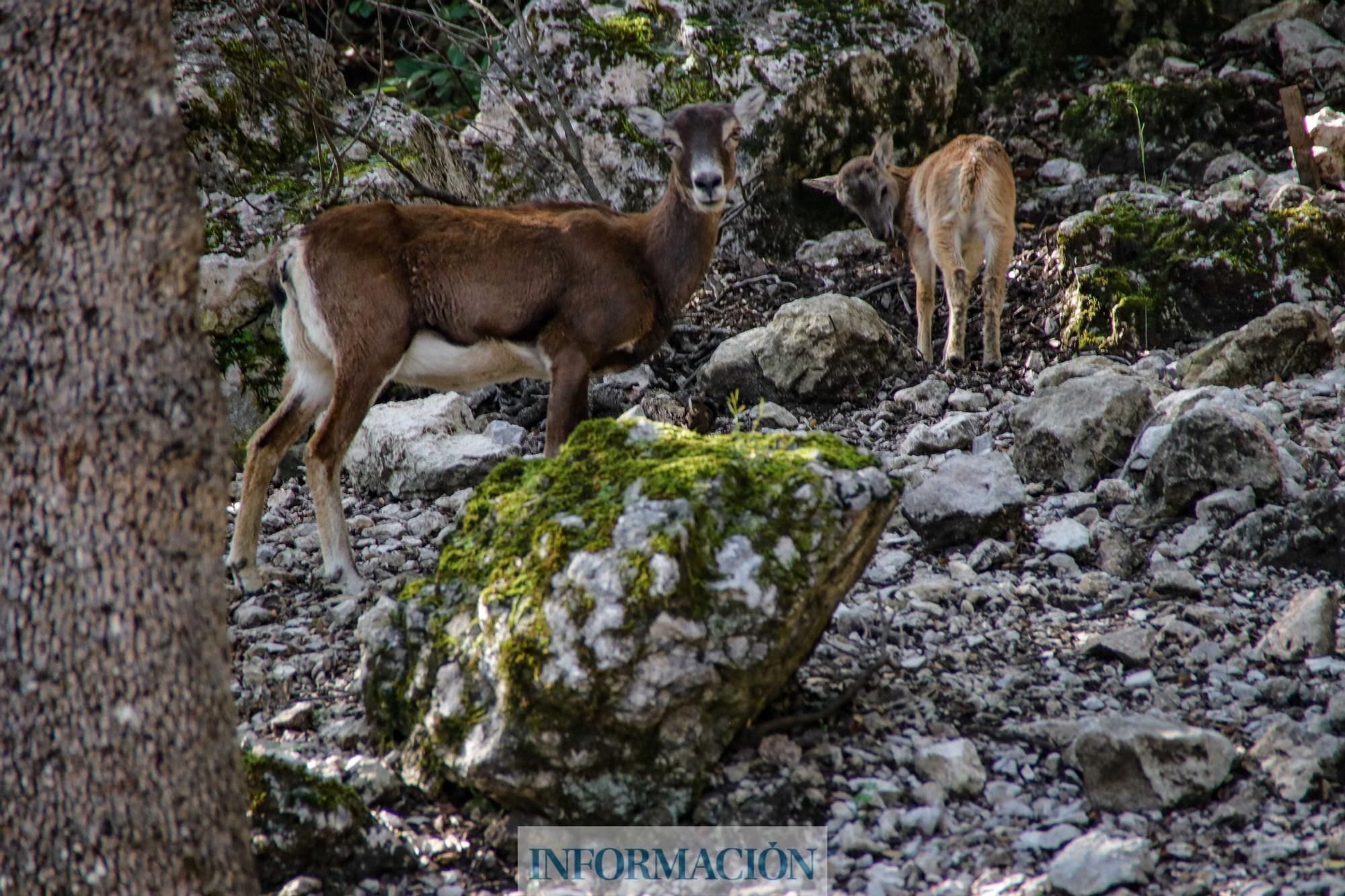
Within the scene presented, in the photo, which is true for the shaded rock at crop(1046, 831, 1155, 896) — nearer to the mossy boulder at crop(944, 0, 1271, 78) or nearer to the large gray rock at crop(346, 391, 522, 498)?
the large gray rock at crop(346, 391, 522, 498)

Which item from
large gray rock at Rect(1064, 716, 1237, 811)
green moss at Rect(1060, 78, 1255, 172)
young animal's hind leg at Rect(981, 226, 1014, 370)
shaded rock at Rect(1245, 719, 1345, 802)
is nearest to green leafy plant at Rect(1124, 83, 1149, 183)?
green moss at Rect(1060, 78, 1255, 172)

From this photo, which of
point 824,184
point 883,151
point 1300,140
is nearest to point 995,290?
point 883,151

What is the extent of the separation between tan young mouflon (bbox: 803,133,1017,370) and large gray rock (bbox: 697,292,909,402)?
29.9 inches

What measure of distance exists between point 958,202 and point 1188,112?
374 cm

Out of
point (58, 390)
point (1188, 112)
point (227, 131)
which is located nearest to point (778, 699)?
point (58, 390)

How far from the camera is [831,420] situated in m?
8.12

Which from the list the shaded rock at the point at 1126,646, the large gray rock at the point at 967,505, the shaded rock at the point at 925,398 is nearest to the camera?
the shaded rock at the point at 1126,646

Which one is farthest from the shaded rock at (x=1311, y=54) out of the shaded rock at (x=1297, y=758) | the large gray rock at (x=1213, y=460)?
the shaded rock at (x=1297, y=758)

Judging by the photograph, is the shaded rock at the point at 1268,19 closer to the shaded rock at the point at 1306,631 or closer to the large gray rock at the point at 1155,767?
the shaded rock at the point at 1306,631

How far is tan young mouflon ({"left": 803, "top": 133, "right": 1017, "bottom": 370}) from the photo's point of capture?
8.95m

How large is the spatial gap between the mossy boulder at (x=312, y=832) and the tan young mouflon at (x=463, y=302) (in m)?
2.36

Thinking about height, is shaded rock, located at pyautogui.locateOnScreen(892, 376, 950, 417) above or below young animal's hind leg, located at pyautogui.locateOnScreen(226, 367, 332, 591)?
above

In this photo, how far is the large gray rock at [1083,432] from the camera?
6574 millimetres

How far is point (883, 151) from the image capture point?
10055mm
